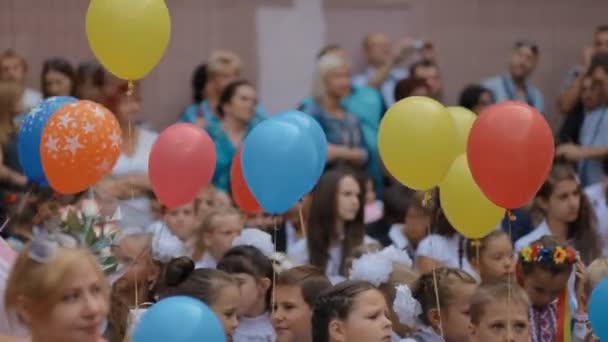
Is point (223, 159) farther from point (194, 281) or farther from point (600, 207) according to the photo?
point (194, 281)

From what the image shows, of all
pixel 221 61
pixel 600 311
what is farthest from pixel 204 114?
pixel 600 311

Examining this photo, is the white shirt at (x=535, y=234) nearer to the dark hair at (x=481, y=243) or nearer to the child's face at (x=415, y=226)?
the dark hair at (x=481, y=243)

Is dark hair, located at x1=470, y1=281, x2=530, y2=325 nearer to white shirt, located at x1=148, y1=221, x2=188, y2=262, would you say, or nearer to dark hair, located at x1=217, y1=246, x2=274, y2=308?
dark hair, located at x1=217, y1=246, x2=274, y2=308

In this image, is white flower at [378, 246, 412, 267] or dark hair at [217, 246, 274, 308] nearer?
dark hair at [217, 246, 274, 308]

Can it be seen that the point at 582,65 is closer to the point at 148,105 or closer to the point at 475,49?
the point at 475,49

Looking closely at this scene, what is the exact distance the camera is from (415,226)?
7266 mm

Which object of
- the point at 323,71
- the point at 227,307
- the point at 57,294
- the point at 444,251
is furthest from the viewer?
the point at 323,71

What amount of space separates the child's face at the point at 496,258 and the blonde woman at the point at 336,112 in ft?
5.62

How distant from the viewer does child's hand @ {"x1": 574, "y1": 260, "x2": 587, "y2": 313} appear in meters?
6.05

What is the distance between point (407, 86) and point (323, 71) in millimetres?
657

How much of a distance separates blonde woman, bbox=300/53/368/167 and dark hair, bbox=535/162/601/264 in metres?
1.40

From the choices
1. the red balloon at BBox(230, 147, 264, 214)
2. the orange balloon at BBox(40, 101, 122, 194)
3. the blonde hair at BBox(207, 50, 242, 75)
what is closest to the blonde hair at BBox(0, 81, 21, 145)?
the blonde hair at BBox(207, 50, 242, 75)

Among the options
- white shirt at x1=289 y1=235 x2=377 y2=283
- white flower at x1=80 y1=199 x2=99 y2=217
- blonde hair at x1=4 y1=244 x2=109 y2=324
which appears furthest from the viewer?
white shirt at x1=289 y1=235 x2=377 y2=283

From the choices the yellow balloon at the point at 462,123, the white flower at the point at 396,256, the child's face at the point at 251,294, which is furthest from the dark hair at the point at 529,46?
the child's face at the point at 251,294
